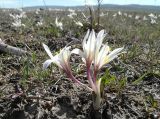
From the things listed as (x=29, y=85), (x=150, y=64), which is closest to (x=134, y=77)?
(x=150, y=64)

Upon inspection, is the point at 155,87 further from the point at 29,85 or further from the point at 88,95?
the point at 29,85

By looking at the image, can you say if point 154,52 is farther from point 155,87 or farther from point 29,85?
point 29,85

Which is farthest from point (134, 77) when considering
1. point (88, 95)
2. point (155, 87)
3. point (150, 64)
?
point (88, 95)

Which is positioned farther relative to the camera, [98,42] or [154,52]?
[154,52]

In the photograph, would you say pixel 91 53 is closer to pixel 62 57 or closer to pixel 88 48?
pixel 88 48

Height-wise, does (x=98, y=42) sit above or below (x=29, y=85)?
above

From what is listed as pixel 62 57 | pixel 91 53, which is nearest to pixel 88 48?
pixel 91 53

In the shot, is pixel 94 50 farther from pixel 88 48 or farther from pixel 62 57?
pixel 62 57

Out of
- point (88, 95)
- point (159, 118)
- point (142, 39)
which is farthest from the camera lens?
point (142, 39)

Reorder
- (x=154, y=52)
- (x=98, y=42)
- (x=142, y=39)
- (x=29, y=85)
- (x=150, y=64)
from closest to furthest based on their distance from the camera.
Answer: (x=98, y=42)
(x=29, y=85)
(x=150, y=64)
(x=154, y=52)
(x=142, y=39)

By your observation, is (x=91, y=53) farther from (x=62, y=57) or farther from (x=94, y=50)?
(x=62, y=57)

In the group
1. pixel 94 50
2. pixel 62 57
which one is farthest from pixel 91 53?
pixel 62 57
